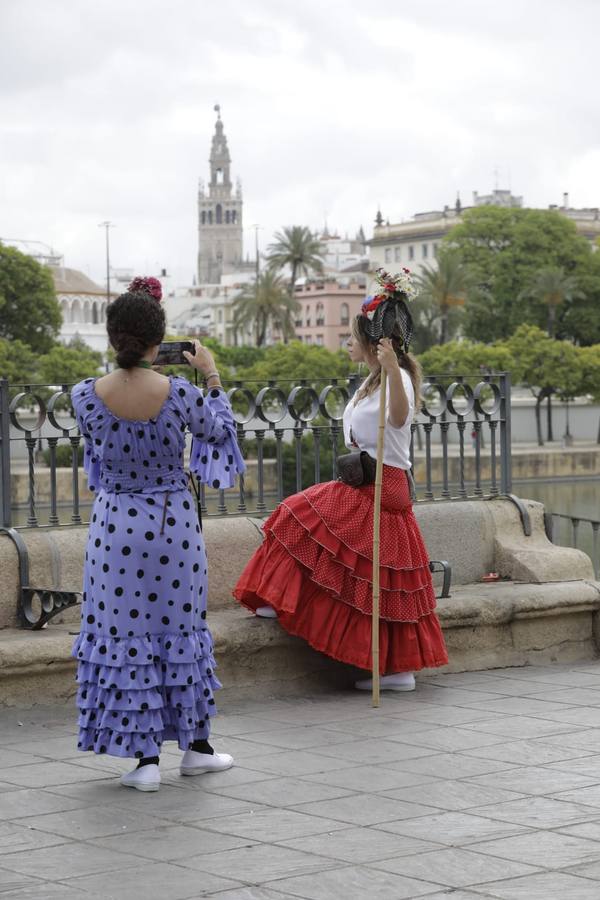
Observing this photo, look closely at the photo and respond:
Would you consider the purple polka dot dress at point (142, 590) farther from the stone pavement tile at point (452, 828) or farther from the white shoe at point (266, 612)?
the white shoe at point (266, 612)

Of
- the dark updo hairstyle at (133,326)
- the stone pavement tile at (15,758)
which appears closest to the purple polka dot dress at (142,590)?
the dark updo hairstyle at (133,326)

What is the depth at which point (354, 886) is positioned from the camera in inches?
165

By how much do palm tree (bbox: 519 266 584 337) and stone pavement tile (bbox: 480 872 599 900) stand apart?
A: 7760 cm

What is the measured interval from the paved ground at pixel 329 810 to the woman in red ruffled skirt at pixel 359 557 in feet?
1.05

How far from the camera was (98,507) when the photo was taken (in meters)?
5.45

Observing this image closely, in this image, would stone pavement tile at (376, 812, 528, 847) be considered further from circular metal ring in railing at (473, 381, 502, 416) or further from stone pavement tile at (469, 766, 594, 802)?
circular metal ring in railing at (473, 381, 502, 416)

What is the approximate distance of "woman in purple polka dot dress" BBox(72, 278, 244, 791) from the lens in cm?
534

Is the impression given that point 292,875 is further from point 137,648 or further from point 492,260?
point 492,260

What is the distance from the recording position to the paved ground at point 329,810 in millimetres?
4234

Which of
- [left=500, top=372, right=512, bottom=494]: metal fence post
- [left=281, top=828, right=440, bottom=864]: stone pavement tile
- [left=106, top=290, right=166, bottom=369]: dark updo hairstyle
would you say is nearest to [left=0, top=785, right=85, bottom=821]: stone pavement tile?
[left=281, top=828, right=440, bottom=864]: stone pavement tile

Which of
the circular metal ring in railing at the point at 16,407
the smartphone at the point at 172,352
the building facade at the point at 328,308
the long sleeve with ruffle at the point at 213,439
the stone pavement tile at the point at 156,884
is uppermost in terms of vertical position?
the building facade at the point at 328,308

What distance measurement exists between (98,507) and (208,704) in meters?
0.75

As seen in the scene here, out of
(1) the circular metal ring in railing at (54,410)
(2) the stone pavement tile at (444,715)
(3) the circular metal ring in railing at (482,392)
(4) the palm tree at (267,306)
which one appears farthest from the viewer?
(4) the palm tree at (267,306)

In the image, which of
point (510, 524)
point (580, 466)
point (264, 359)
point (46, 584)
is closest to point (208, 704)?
point (46, 584)
